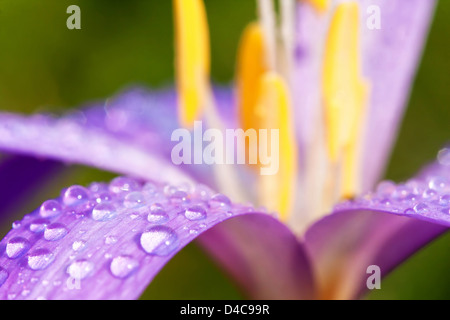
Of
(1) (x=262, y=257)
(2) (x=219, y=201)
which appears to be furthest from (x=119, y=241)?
(1) (x=262, y=257)

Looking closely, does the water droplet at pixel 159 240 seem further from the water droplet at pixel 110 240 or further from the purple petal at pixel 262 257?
the purple petal at pixel 262 257

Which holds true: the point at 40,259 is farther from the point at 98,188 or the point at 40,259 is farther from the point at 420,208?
the point at 420,208

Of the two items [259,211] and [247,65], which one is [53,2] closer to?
[247,65]

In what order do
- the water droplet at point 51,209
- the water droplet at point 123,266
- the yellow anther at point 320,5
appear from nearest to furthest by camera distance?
the water droplet at point 123,266, the water droplet at point 51,209, the yellow anther at point 320,5

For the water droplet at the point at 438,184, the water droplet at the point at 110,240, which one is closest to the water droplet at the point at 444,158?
the water droplet at the point at 438,184

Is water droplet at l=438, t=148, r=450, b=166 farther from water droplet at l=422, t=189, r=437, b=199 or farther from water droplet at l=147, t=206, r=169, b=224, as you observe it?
water droplet at l=147, t=206, r=169, b=224
